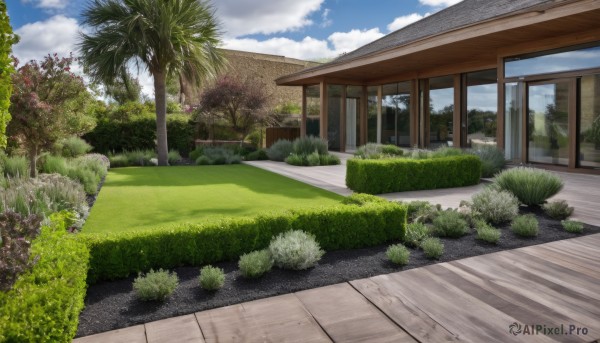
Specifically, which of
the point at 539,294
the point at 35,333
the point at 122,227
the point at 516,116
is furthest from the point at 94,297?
the point at 516,116

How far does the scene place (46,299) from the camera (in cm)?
223

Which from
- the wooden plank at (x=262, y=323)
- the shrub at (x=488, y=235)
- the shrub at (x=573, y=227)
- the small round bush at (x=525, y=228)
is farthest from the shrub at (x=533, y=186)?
the wooden plank at (x=262, y=323)

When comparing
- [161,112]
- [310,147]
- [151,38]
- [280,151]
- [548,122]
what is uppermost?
[151,38]

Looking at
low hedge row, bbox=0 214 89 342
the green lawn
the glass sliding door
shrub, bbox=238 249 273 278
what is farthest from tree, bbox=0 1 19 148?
the glass sliding door

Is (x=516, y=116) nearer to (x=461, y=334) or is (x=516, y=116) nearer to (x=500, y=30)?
(x=500, y=30)

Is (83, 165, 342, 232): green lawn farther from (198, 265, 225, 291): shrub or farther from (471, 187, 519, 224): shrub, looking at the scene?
(471, 187, 519, 224): shrub

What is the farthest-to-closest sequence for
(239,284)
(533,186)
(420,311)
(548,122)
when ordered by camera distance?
(548,122), (533,186), (239,284), (420,311)

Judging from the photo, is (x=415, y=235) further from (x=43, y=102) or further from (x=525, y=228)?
(x=43, y=102)

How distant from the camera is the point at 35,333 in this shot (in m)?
2.11

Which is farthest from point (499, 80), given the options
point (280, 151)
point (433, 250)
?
point (433, 250)

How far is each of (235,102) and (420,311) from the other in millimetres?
15453

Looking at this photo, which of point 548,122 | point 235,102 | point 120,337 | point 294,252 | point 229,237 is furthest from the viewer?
point 235,102

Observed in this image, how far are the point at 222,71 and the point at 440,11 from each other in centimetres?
763

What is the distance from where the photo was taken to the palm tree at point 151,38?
1138 cm
